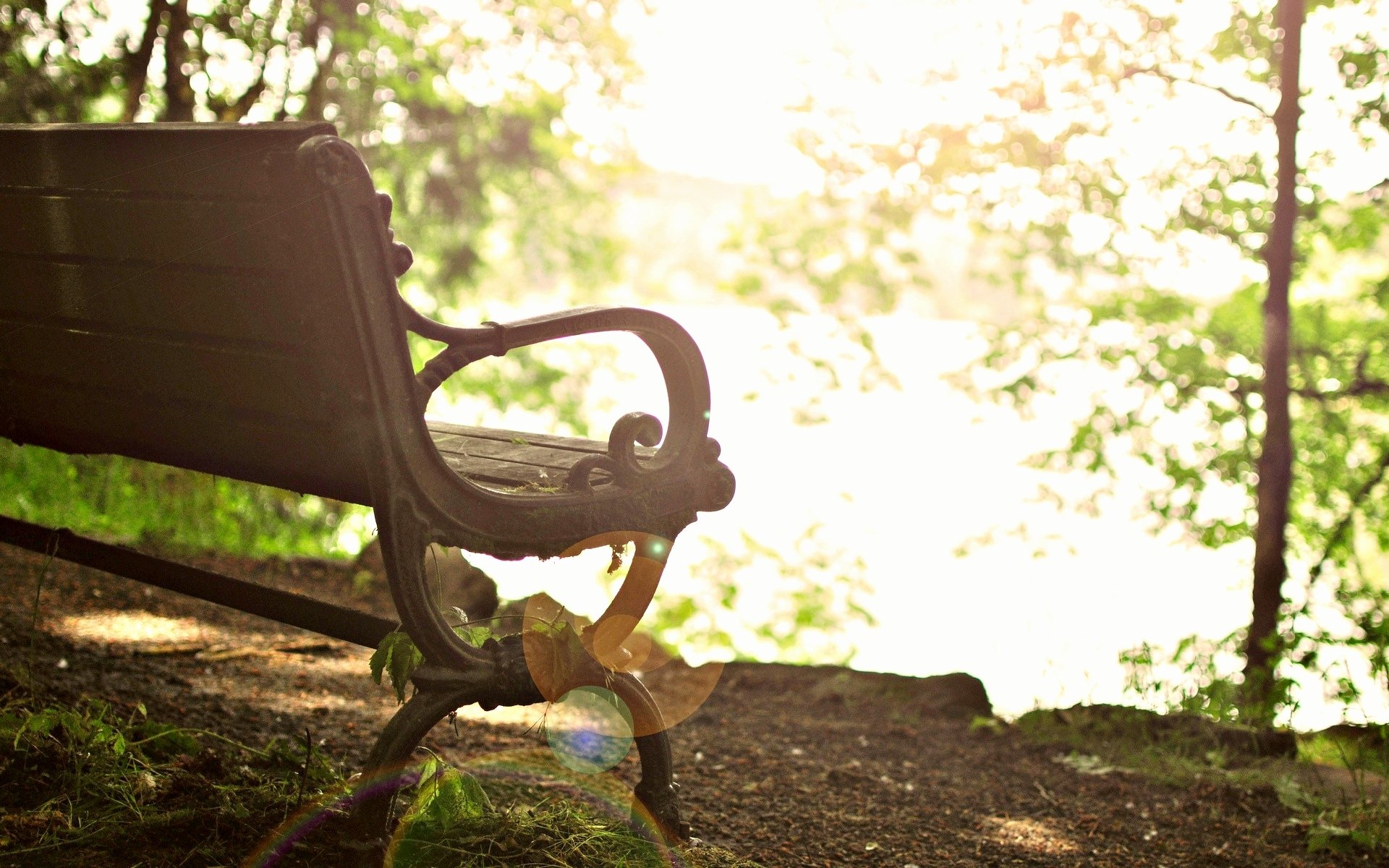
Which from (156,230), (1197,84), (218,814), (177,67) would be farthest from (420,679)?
(177,67)

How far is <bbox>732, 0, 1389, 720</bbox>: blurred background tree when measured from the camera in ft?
13.3

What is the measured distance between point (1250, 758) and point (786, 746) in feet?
4.03

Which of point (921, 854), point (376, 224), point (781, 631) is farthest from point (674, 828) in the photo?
point (781, 631)

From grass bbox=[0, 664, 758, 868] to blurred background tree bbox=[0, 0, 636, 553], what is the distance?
7.85 ft

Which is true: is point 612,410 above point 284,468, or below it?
above

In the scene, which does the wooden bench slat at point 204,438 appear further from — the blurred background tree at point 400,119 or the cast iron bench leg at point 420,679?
the blurred background tree at point 400,119

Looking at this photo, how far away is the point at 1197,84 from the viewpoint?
4.16 meters

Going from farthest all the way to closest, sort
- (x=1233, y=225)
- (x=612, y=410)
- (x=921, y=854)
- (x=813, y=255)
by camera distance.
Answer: (x=612, y=410), (x=813, y=255), (x=1233, y=225), (x=921, y=854)

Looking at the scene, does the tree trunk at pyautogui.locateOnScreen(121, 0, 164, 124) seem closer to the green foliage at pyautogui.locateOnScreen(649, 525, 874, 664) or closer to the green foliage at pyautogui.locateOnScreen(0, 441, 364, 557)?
the green foliage at pyautogui.locateOnScreen(0, 441, 364, 557)

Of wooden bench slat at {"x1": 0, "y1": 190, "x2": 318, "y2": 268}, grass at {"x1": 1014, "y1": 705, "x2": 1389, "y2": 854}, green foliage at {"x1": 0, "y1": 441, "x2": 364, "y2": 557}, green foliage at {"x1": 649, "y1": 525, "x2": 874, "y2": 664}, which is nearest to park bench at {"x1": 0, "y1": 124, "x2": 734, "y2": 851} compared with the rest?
wooden bench slat at {"x1": 0, "y1": 190, "x2": 318, "y2": 268}

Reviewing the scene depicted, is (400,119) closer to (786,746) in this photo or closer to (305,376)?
(786,746)

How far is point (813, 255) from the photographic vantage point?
6.05 metres

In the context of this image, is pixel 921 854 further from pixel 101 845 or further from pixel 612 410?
pixel 612 410

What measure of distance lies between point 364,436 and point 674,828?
0.88m
